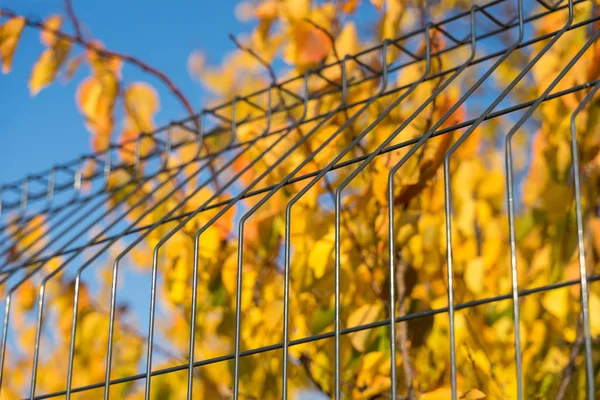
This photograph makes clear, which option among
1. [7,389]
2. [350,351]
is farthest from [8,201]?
[350,351]

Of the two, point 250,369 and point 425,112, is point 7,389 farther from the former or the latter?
point 425,112

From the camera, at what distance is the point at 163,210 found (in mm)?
1213

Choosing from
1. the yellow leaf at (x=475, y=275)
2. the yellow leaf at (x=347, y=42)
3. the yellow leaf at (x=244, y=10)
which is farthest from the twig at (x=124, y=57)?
the yellow leaf at (x=475, y=275)

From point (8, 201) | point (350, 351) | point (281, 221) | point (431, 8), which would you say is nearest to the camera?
point (350, 351)

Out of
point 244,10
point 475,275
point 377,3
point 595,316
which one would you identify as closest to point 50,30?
point 244,10

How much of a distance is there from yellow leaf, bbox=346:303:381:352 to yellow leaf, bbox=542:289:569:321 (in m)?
0.17

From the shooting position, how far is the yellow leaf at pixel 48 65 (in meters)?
1.18

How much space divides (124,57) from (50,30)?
0.11 meters

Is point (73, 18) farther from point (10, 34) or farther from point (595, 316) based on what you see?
point (595, 316)

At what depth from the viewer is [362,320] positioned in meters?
0.88

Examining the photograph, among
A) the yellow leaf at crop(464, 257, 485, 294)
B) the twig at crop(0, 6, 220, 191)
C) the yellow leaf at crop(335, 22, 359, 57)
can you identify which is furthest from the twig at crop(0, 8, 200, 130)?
the yellow leaf at crop(464, 257, 485, 294)

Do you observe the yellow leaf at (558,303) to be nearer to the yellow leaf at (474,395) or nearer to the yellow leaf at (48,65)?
the yellow leaf at (474,395)

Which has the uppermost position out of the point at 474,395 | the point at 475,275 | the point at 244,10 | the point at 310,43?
the point at 244,10

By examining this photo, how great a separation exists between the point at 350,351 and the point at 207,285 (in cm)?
22
